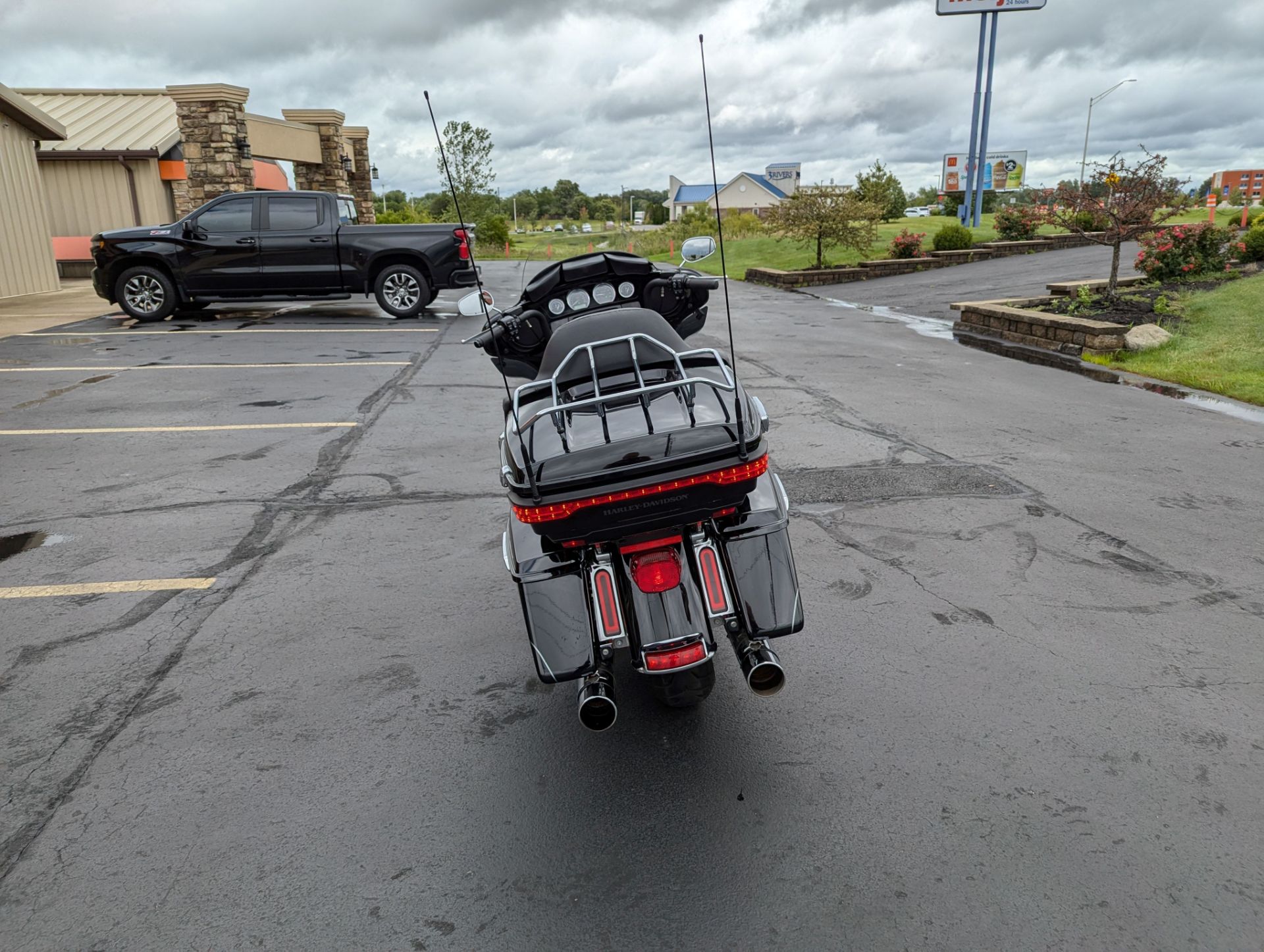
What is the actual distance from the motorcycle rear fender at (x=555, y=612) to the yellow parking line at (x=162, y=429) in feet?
18.0

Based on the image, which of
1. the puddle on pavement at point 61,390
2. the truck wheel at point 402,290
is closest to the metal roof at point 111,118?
the truck wheel at point 402,290

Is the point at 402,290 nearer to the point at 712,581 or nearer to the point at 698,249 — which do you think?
the point at 698,249

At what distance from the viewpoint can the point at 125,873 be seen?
270 centimetres

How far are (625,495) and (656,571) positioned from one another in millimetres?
322

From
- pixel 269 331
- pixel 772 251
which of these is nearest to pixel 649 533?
pixel 269 331

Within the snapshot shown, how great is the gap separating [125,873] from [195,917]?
352mm

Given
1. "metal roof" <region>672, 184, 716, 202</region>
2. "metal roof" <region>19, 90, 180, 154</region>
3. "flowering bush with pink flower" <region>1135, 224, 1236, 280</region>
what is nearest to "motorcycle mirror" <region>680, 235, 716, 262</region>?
"flowering bush with pink flower" <region>1135, 224, 1236, 280</region>

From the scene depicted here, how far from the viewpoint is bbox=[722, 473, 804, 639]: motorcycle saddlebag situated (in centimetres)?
308

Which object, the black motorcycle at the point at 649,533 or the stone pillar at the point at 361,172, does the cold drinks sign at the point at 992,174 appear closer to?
the stone pillar at the point at 361,172

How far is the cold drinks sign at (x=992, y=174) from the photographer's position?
7131 cm

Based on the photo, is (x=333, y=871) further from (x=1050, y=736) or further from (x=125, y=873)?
(x=1050, y=736)

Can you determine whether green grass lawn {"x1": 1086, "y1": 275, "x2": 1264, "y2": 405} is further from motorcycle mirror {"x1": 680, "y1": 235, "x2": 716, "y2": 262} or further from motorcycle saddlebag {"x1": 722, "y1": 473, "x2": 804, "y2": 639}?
motorcycle saddlebag {"x1": 722, "y1": 473, "x2": 804, "y2": 639}

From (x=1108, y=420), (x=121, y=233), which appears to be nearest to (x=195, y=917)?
(x=1108, y=420)

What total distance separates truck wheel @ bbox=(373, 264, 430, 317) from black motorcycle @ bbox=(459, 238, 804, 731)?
1268cm
